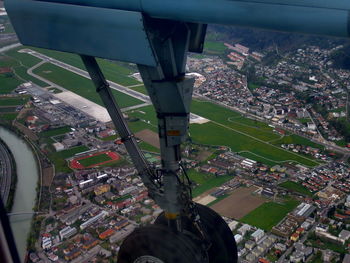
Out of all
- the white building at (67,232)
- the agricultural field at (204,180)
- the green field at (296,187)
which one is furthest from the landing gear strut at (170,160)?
the green field at (296,187)

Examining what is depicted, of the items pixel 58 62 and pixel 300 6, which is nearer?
pixel 300 6

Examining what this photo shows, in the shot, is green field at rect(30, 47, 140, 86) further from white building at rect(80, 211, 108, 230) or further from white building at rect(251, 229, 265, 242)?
white building at rect(251, 229, 265, 242)

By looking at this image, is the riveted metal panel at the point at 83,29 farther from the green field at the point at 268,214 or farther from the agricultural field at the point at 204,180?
the agricultural field at the point at 204,180

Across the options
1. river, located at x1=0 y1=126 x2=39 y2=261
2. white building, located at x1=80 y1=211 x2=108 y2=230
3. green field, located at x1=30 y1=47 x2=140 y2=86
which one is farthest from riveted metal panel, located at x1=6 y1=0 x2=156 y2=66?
green field, located at x1=30 y1=47 x2=140 y2=86

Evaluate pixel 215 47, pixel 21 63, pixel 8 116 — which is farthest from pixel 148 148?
pixel 215 47

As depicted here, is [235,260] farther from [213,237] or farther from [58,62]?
[58,62]

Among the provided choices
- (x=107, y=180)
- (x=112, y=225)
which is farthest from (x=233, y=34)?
(x=112, y=225)

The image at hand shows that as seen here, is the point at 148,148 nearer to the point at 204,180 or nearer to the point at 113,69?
the point at 204,180
